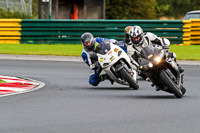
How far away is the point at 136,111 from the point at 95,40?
371 centimetres

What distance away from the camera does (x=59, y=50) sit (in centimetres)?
2381

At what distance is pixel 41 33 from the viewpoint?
84.7ft

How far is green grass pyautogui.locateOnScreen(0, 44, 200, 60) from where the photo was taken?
2205 centimetres

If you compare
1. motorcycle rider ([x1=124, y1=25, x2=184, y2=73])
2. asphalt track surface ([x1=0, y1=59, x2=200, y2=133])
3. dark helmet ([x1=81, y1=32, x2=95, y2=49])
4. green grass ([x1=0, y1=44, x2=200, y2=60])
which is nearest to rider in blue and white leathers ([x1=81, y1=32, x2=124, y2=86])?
dark helmet ([x1=81, y1=32, x2=95, y2=49])

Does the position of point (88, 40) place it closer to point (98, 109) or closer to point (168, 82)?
point (168, 82)

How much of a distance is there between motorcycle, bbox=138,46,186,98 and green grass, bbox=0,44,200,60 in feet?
31.4

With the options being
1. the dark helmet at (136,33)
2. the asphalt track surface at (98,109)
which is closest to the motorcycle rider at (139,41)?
the dark helmet at (136,33)

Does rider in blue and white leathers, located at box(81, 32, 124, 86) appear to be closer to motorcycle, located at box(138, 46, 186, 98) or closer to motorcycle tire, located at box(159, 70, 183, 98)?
motorcycle, located at box(138, 46, 186, 98)

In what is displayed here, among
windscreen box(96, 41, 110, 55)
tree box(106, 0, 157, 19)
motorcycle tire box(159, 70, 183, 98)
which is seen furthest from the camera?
tree box(106, 0, 157, 19)

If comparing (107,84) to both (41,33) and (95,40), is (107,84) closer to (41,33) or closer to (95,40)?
(95,40)

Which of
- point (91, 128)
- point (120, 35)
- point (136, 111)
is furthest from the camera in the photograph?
point (120, 35)

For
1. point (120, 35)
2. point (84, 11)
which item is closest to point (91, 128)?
point (120, 35)

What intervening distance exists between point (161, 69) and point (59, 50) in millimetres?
13262

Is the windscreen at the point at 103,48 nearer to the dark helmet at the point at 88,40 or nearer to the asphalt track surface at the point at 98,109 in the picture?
the dark helmet at the point at 88,40
